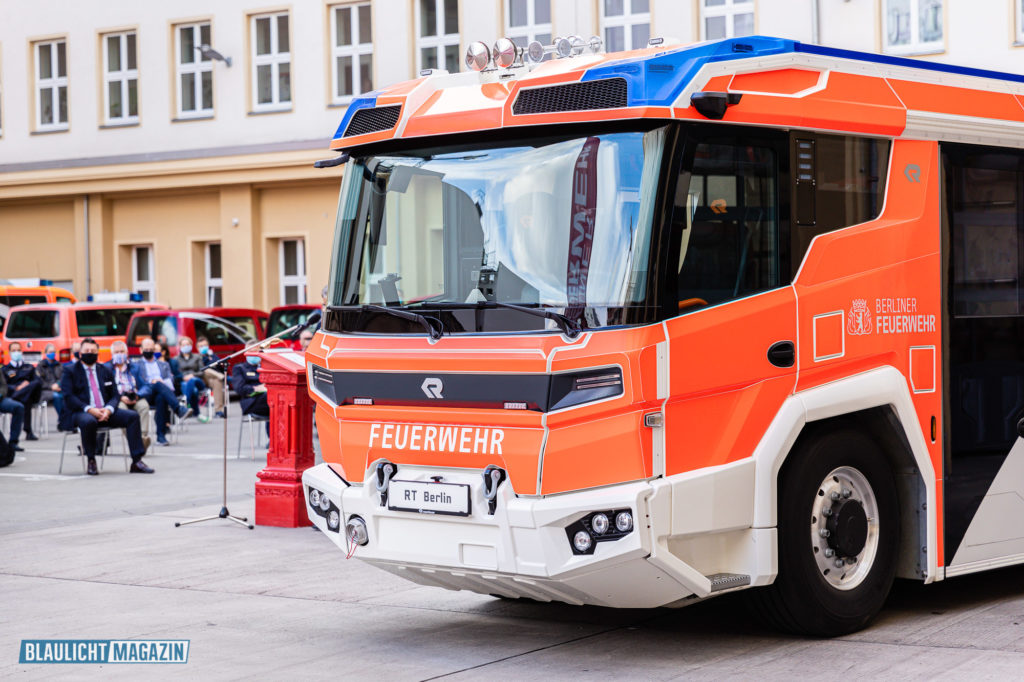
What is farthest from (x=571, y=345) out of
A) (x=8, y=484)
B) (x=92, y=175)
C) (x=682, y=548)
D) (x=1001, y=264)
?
(x=92, y=175)

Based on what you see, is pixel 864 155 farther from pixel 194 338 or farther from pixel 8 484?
pixel 194 338

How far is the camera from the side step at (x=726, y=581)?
6621 millimetres

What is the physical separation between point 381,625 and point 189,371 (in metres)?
17.0

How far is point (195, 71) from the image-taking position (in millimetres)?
34375

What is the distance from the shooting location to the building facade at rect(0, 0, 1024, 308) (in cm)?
3136

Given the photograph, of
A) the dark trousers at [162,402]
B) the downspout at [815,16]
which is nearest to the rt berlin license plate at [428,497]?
the dark trousers at [162,402]

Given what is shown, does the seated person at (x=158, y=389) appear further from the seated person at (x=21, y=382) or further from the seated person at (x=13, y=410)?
the seated person at (x=13, y=410)

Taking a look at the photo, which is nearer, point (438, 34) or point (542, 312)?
point (542, 312)

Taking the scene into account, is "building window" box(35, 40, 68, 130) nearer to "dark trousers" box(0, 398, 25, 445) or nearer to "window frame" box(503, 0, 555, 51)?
"window frame" box(503, 0, 555, 51)

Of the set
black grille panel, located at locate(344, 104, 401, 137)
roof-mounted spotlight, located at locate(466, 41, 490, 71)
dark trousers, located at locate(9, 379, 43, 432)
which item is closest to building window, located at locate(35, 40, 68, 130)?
dark trousers, located at locate(9, 379, 43, 432)

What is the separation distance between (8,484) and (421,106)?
1007cm

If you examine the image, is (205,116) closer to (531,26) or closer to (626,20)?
(531,26)

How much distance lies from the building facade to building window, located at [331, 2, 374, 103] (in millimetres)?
31

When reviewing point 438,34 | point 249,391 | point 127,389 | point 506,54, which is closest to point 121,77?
point 438,34
